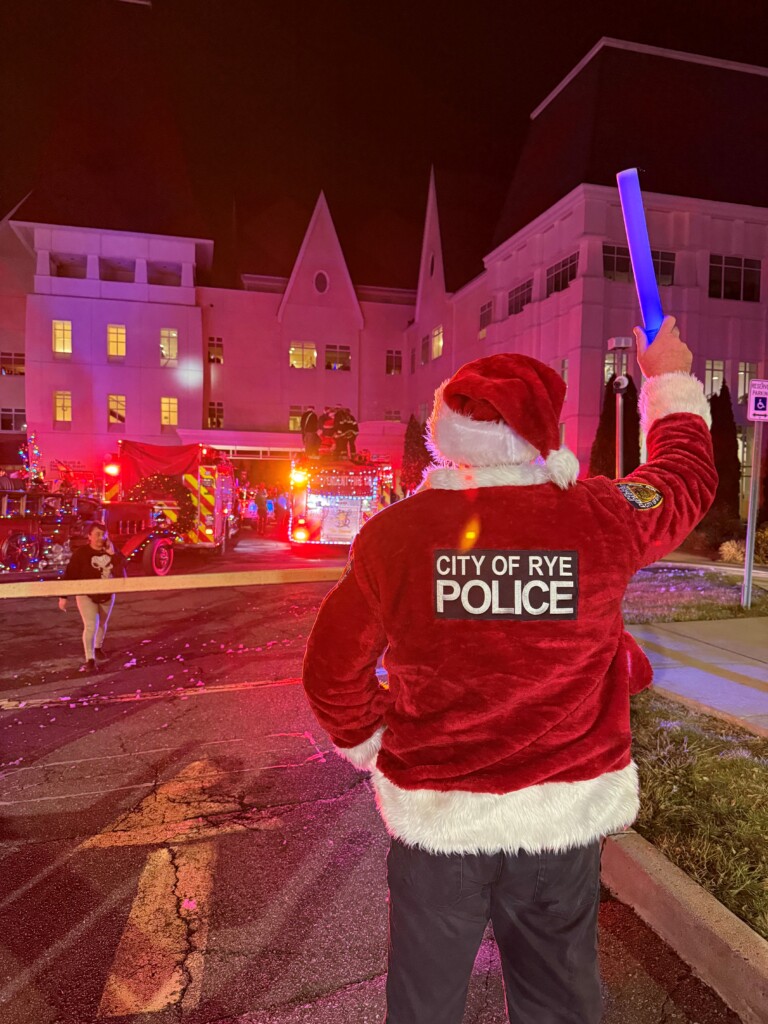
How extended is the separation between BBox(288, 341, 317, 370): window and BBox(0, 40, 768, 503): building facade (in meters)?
0.08

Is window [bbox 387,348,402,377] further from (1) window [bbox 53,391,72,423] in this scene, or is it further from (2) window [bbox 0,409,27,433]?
(2) window [bbox 0,409,27,433]

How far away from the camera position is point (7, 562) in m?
12.8

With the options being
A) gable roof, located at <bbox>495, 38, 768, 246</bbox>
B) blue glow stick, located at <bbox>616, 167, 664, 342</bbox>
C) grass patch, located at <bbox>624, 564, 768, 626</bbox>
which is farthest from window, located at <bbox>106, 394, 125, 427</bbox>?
blue glow stick, located at <bbox>616, 167, 664, 342</bbox>

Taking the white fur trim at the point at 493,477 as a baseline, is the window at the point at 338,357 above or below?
above

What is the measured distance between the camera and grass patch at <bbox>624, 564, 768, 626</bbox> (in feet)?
27.7

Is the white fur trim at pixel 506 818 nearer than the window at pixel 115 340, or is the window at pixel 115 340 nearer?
the white fur trim at pixel 506 818

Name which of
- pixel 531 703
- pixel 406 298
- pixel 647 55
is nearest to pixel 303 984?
pixel 531 703

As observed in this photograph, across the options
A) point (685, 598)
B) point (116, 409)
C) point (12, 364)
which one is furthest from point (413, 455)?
point (685, 598)

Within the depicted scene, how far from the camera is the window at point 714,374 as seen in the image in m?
23.5

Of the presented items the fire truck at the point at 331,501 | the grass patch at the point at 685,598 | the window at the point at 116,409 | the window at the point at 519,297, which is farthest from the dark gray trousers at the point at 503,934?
the window at the point at 116,409

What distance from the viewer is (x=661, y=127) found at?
77.8ft

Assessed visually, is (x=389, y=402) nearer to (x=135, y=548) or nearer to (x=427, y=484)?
(x=135, y=548)

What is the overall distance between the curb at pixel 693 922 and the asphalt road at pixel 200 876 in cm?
7

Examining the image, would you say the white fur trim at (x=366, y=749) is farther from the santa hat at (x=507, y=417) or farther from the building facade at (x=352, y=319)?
the building facade at (x=352, y=319)
